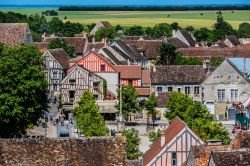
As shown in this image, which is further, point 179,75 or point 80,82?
point 179,75

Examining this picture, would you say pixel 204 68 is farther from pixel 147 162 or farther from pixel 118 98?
pixel 147 162

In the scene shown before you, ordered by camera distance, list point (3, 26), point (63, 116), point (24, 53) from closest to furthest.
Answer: point (24, 53) < point (63, 116) < point (3, 26)

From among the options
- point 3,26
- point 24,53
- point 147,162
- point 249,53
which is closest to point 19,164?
point 147,162

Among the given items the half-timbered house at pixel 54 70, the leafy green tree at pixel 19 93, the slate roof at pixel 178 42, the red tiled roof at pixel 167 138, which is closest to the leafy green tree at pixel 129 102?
the half-timbered house at pixel 54 70

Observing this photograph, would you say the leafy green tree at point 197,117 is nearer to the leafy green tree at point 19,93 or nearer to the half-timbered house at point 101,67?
the leafy green tree at point 19,93

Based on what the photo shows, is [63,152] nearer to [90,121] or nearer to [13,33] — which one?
[90,121]

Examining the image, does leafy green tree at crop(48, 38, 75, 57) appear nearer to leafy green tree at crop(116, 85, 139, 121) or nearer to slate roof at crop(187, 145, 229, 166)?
leafy green tree at crop(116, 85, 139, 121)

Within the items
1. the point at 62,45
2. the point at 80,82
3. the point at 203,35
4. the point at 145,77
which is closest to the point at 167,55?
the point at 62,45
